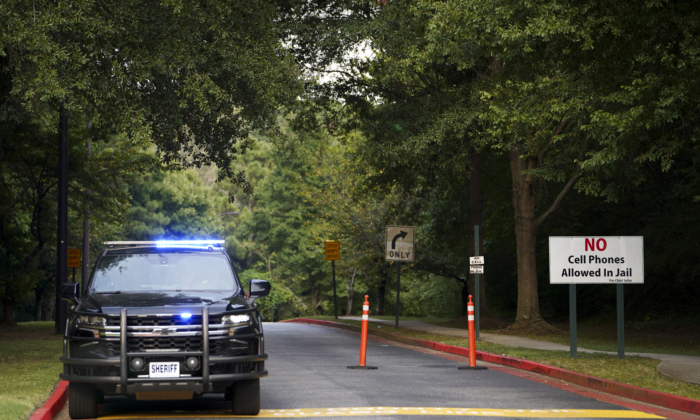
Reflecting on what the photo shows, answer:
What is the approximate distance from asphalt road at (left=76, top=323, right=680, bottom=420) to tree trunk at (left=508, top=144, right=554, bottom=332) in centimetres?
829

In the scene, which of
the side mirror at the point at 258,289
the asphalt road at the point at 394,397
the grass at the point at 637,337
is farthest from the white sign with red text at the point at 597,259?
the side mirror at the point at 258,289

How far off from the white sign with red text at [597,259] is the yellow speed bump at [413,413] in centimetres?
478

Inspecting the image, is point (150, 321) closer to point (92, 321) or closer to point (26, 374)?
point (92, 321)

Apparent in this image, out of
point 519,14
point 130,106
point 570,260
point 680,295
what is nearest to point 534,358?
point 570,260

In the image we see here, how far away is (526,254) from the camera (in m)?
22.8

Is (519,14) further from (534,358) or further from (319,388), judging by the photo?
(319,388)

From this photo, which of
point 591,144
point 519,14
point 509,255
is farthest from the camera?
point 509,255

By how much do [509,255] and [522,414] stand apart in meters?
24.4

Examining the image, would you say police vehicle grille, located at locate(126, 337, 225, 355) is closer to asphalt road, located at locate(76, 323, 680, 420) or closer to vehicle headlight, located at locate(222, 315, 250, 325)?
vehicle headlight, located at locate(222, 315, 250, 325)

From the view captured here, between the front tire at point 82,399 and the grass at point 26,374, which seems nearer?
the front tire at point 82,399

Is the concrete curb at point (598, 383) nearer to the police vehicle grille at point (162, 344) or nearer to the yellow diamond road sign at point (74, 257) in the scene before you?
the police vehicle grille at point (162, 344)

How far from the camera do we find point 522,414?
8.92 meters

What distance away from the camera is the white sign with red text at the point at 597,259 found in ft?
44.9

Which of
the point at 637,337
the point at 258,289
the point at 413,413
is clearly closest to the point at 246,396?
the point at 258,289
